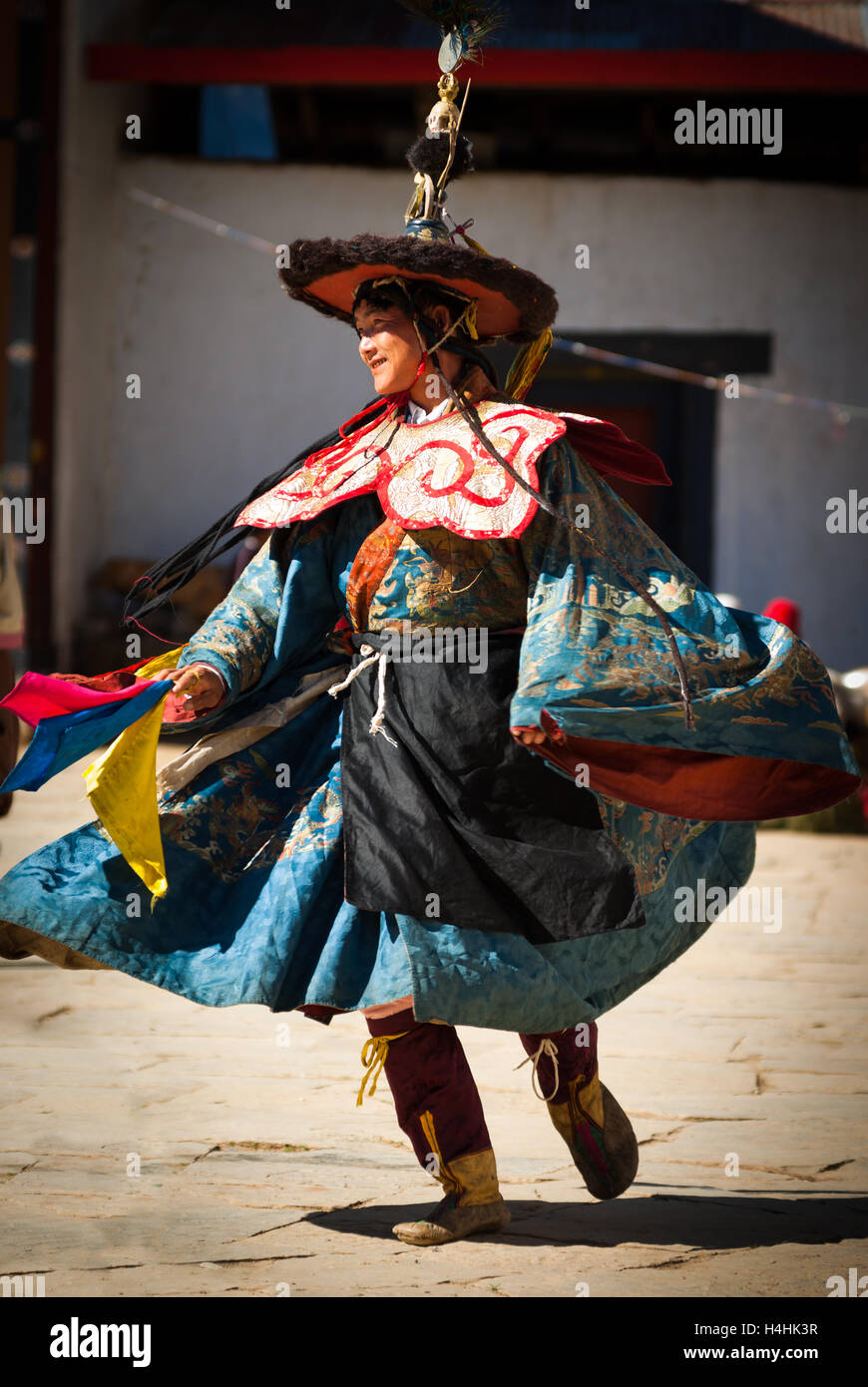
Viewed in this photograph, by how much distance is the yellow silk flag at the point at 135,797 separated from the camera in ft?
9.71

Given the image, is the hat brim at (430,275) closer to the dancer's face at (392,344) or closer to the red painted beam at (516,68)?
the dancer's face at (392,344)

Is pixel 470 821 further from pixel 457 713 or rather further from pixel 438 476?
pixel 438 476

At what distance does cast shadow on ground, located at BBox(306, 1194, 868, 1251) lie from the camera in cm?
304

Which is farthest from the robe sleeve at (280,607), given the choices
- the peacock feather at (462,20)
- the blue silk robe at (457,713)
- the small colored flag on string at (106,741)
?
the peacock feather at (462,20)

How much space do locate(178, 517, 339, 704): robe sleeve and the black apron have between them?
0.25 metres

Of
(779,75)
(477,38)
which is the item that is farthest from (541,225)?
(477,38)

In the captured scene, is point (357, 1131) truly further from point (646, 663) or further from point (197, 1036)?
point (646, 663)

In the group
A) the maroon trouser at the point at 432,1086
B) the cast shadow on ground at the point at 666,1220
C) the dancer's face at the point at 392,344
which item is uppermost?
the dancer's face at the point at 392,344

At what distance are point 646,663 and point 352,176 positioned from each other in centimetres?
880

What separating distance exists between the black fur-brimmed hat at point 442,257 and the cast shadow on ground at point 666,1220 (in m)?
1.77

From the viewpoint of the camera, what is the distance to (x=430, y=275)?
3090mm

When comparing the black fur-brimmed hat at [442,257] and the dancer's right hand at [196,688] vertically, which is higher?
the black fur-brimmed hat at [442,257]

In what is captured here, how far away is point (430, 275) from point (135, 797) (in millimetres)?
1149

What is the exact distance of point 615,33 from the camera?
1059 cm
